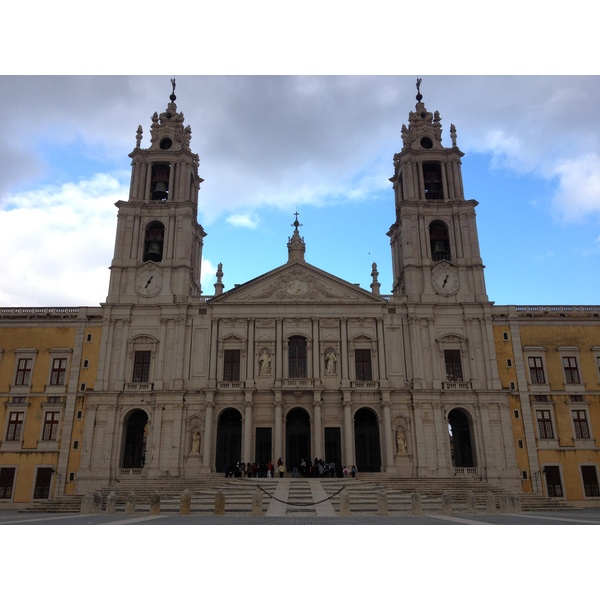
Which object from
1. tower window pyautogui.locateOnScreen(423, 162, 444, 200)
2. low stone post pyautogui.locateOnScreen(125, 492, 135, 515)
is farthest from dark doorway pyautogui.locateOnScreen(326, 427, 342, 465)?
tower window pyautogui.locateOnScreen(423, 162, 444, 200)

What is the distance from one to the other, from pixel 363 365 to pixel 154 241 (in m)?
16.7

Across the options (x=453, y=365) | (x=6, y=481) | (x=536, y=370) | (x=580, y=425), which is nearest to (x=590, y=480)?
(x=580, y=425)

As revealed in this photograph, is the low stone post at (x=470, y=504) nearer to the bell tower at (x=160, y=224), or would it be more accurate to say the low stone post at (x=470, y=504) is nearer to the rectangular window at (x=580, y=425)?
the rectangular window at (x=580, y=425)

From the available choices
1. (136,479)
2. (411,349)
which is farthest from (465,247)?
(136,479)

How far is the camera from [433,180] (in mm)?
41344

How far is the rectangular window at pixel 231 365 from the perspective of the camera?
3550 cm

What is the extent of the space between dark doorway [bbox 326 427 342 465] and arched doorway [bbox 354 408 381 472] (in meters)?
1.33

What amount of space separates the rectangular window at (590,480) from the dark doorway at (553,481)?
4.51 ft

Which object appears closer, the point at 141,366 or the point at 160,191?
the point at 141,366

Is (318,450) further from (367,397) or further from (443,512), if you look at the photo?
(443,512)

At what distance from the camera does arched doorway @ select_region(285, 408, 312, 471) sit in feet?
113

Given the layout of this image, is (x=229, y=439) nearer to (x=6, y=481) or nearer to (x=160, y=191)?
(x=6, y=481)

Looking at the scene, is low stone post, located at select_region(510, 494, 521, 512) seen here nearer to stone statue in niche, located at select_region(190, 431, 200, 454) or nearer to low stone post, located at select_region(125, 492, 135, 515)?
low stone post, located at select_region(125, 492, 135, 515)

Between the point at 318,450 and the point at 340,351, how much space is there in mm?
6279
